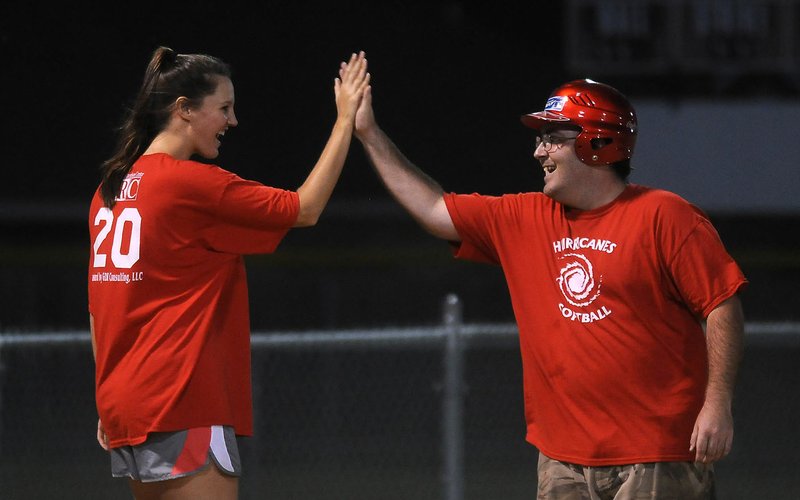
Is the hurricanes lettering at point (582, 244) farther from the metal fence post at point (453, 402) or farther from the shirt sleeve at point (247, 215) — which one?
the metal fence post at point (453, 402)

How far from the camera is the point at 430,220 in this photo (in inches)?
130

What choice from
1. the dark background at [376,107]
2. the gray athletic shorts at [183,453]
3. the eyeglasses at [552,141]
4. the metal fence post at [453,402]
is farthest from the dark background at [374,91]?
the gray athletic shorts at [183,453]

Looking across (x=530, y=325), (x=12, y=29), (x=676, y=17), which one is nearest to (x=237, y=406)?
(x=530, y=325)

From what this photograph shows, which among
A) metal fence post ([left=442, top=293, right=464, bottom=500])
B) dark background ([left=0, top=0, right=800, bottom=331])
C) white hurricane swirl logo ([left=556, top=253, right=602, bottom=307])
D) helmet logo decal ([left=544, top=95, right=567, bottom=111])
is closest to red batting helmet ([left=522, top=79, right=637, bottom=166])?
helmet logo decal ([left=544, top=95, right=567, bottom=111])

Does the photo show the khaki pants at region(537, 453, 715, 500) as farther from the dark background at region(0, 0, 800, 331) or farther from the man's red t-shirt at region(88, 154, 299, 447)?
the dark background at region(0, 0, 800, 331)

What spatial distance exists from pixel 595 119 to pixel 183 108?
1027 mm

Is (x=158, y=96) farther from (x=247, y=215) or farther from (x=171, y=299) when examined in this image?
(x=171, y=299)

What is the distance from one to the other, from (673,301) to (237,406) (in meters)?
1.09

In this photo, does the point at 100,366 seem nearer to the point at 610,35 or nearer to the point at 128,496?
the point at 128,496

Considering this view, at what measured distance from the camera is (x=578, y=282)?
302 cm

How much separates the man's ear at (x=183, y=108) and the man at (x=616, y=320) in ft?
2.84

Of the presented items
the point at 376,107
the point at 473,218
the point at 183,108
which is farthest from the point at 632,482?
the point at 376,107

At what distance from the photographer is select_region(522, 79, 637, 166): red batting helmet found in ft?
10.2

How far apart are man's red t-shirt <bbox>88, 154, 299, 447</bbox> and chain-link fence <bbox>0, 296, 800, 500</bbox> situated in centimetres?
225
